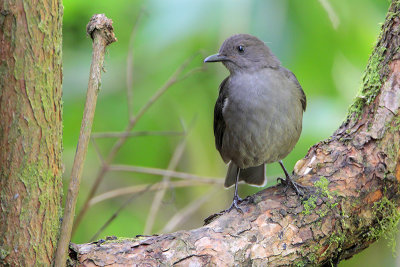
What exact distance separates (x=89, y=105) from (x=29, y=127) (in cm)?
27

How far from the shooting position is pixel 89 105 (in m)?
2.15

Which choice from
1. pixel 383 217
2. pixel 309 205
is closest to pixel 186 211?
pixel 309 205

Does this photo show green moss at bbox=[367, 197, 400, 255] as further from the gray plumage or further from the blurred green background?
the blurred green background

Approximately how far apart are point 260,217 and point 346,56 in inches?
77.9

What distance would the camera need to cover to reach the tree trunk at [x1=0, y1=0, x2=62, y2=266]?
1.97 metres

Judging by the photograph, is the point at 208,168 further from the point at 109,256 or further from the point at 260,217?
the point at 109,256

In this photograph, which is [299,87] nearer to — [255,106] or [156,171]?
[255,106]

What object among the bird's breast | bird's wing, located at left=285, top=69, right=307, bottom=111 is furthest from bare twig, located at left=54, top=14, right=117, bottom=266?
bird's wing, located at left=285, top=69, right=307, bottom=111

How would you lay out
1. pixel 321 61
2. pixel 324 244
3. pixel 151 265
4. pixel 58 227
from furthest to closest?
pixel 321 61 < pixel 324 244 < pixel 151 265 < pixel 58 227

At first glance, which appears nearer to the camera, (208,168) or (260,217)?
(260,217)

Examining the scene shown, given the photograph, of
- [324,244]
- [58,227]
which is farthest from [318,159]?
[58,227]

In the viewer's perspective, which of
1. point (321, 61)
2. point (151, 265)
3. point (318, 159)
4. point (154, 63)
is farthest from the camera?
point (154, 63)

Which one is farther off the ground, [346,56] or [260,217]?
[346,56]

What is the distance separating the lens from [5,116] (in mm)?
2008
